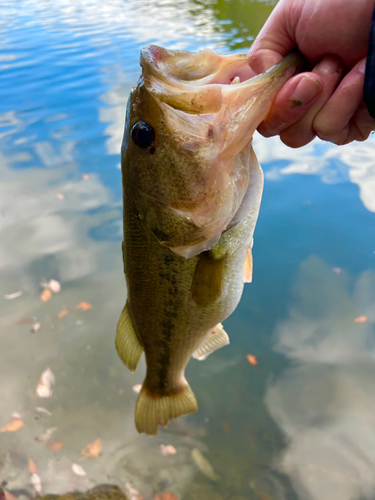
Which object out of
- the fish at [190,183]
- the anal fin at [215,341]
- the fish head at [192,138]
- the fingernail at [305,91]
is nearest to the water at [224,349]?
the anal fin at [215,341]

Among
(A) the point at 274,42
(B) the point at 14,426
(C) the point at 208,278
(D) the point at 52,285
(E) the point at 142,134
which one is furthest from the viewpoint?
(D) the point at 52,285

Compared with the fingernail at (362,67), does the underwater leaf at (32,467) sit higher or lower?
lower

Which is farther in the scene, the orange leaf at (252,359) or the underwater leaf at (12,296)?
the underwater leaf at (12,296)

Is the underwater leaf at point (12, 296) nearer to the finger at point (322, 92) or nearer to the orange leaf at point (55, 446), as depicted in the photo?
the orange leaf at point (55, 446)

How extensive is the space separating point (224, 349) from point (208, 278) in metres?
2.11

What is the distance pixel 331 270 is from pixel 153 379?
2844 millimetres

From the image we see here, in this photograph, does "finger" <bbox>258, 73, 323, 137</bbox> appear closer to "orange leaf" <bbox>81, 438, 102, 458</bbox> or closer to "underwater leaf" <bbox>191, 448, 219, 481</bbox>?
"underwater leaf" <bbox>191, 448, 219, 481</bbox>

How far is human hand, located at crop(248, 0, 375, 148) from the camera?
4.74 feet

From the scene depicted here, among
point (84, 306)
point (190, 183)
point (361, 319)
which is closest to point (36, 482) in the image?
point (84, 306)

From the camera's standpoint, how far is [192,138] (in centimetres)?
146

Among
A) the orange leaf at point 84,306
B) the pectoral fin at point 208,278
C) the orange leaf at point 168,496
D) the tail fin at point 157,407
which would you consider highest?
the pectoral fin at point 208,278

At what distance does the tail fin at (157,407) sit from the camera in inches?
99.7

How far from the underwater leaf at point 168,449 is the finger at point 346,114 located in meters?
2.68

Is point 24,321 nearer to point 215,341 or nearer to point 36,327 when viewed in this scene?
point 36,327
